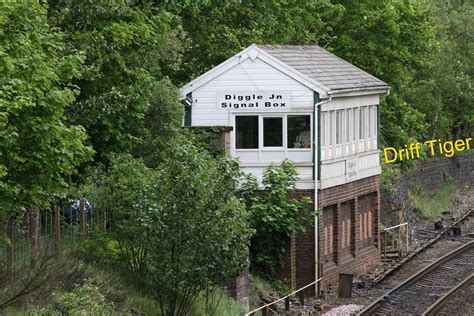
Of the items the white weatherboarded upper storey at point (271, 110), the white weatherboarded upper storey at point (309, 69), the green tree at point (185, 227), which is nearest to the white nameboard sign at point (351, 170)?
the white weatherboarded upper storey at point (271, 110)

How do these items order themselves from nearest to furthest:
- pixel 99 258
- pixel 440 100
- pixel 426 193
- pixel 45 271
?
pixel 45 271 < pixel 99 258 < pixel 426 193 < pixel 440 100

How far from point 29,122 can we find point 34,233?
352 cm

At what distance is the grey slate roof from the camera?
32.5m

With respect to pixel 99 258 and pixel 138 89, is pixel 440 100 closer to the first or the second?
pixel 138 89

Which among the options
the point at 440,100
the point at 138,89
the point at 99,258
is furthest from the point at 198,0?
the point at 440,100

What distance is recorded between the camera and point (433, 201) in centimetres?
5334

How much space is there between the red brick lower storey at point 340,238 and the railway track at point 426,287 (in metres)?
1.98

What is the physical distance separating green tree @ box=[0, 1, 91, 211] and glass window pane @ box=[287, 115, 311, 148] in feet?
42.2

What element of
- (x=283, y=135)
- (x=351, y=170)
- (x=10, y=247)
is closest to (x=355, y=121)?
(x=351, y=170)

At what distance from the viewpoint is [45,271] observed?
64.3 feet

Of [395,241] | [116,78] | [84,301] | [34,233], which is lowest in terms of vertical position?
[395,241]

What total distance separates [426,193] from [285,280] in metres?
25.4

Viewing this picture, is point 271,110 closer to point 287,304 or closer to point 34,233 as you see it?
point 287,304

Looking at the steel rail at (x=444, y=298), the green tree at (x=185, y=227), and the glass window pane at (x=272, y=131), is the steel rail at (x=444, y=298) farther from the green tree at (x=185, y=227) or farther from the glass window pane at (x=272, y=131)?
the green tree at (x=185, y=227)
